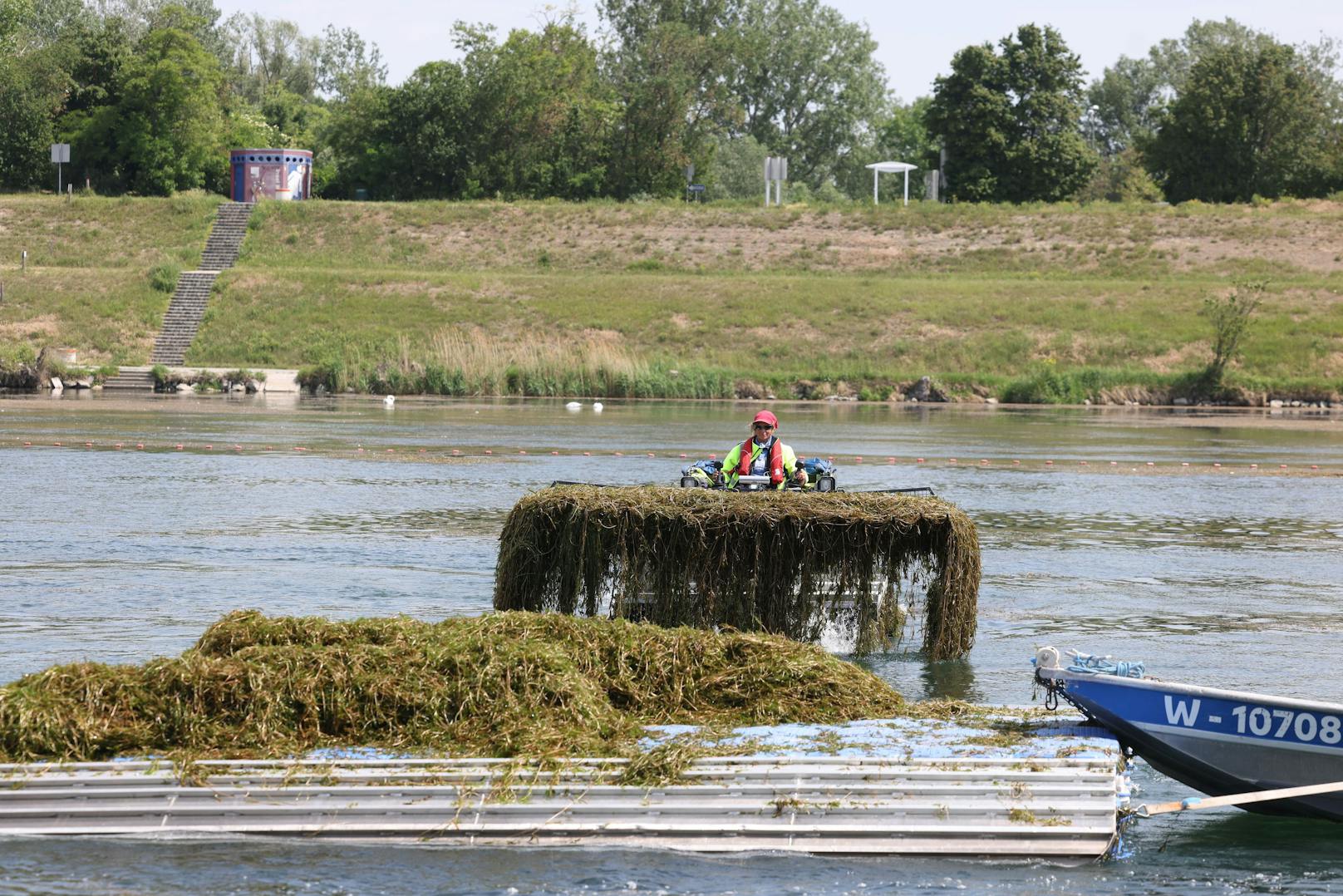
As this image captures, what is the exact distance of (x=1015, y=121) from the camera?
104375 millimetres

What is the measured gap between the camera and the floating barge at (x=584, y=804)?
939cm

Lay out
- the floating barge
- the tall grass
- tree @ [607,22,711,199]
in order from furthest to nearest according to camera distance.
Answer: tree @ [607,22,711,199], the tall grass, the floating barge

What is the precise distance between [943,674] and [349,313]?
6118 centimetres

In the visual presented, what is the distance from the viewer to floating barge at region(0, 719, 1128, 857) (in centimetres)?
939

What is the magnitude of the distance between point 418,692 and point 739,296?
66.2m

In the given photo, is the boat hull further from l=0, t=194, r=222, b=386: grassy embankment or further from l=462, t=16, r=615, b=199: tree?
l=462, t=16, r=615, b=199: tree

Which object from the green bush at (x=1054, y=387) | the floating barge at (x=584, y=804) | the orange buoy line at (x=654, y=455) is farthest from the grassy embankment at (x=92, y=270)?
the floating barge at (x=584, y=804)

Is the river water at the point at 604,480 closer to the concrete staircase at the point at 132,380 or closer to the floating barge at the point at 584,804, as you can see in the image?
the floating barge at the point at 584,804

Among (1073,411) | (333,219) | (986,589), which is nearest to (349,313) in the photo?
(333,219)

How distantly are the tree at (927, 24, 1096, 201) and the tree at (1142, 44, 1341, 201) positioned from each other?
6.72m

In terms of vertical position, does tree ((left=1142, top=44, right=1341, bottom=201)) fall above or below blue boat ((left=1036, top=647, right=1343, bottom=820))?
above

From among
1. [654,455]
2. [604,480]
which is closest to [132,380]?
[654,455]

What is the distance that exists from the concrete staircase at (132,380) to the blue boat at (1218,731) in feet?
192

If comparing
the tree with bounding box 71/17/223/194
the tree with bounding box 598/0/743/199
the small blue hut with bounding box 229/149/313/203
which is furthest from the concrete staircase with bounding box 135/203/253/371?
the tree with bounding box 598/0/743/199
